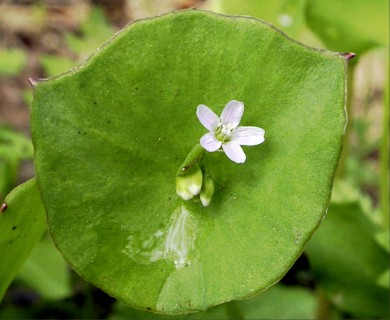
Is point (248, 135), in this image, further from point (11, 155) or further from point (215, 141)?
point (11, 155)

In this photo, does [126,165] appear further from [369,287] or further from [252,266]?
[369,287]

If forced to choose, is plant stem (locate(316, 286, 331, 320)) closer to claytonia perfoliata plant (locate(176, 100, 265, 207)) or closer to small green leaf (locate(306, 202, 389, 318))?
small green leaf (locate(306, 202, 389, 318))

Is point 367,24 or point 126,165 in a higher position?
point 367,24

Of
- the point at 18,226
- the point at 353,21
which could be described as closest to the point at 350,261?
the point at 353,21

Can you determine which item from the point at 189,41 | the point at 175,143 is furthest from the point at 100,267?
the point at 189,41

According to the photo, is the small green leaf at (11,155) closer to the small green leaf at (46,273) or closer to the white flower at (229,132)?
the small green leaf at (46,273)

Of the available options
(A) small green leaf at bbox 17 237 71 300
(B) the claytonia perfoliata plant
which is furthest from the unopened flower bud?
(A) small green leaf at bbox 17 237 71 300
